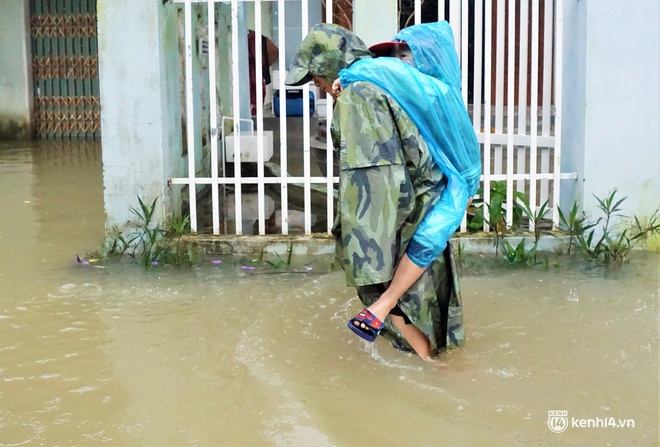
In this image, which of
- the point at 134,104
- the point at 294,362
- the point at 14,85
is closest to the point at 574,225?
the point at 294,362

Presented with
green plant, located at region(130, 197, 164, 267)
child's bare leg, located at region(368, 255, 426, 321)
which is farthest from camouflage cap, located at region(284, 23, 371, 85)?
green plant, located at region(130, 197, 164, 267)

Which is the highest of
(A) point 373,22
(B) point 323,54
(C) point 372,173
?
(A) point 373,22

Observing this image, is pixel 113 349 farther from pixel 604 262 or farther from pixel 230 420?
pixel 604 262

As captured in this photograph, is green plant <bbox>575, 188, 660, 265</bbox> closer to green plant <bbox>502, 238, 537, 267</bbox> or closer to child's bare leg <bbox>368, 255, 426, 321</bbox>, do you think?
green plant <bbox>502, 238, 537, 267</bbox>

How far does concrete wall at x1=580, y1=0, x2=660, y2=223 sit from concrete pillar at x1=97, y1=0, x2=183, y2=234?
8.91 ft

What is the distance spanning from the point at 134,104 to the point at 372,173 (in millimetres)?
2569

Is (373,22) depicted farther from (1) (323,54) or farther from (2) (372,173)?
(2) (372,173)

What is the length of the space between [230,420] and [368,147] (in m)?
1.18

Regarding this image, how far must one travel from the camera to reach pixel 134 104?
539cm

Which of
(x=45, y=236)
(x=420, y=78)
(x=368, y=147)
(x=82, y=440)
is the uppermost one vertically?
(x=420, y=78)

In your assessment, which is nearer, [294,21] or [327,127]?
[327,127]

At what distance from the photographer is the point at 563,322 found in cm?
429

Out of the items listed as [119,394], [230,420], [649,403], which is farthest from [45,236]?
[649,403]

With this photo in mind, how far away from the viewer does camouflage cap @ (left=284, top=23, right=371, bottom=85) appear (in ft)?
11.5
